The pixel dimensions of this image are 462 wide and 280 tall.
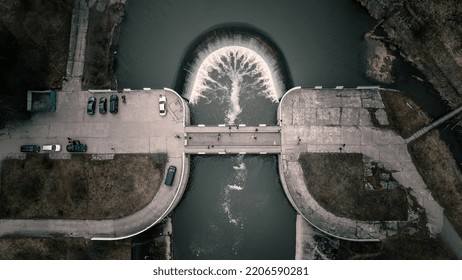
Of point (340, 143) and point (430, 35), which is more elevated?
point (430, 35)

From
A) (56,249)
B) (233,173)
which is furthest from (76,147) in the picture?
(233,173)

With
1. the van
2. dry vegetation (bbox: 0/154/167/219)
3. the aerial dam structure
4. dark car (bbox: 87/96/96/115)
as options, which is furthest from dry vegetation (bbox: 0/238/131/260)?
dark car (bbox: 87/96/96/115)

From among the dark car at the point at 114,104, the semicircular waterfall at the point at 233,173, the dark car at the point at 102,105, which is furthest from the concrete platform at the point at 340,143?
the dark car at the point at 102,105

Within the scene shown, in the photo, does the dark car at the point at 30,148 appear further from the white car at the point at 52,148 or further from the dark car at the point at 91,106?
the dark car at the point at 91,106

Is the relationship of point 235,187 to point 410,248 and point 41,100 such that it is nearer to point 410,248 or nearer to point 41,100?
point 410,248

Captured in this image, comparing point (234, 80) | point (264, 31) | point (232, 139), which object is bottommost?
point (232, 139)

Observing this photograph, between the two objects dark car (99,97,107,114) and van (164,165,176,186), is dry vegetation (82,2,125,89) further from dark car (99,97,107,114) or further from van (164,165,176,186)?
van (164,165,176,186)
